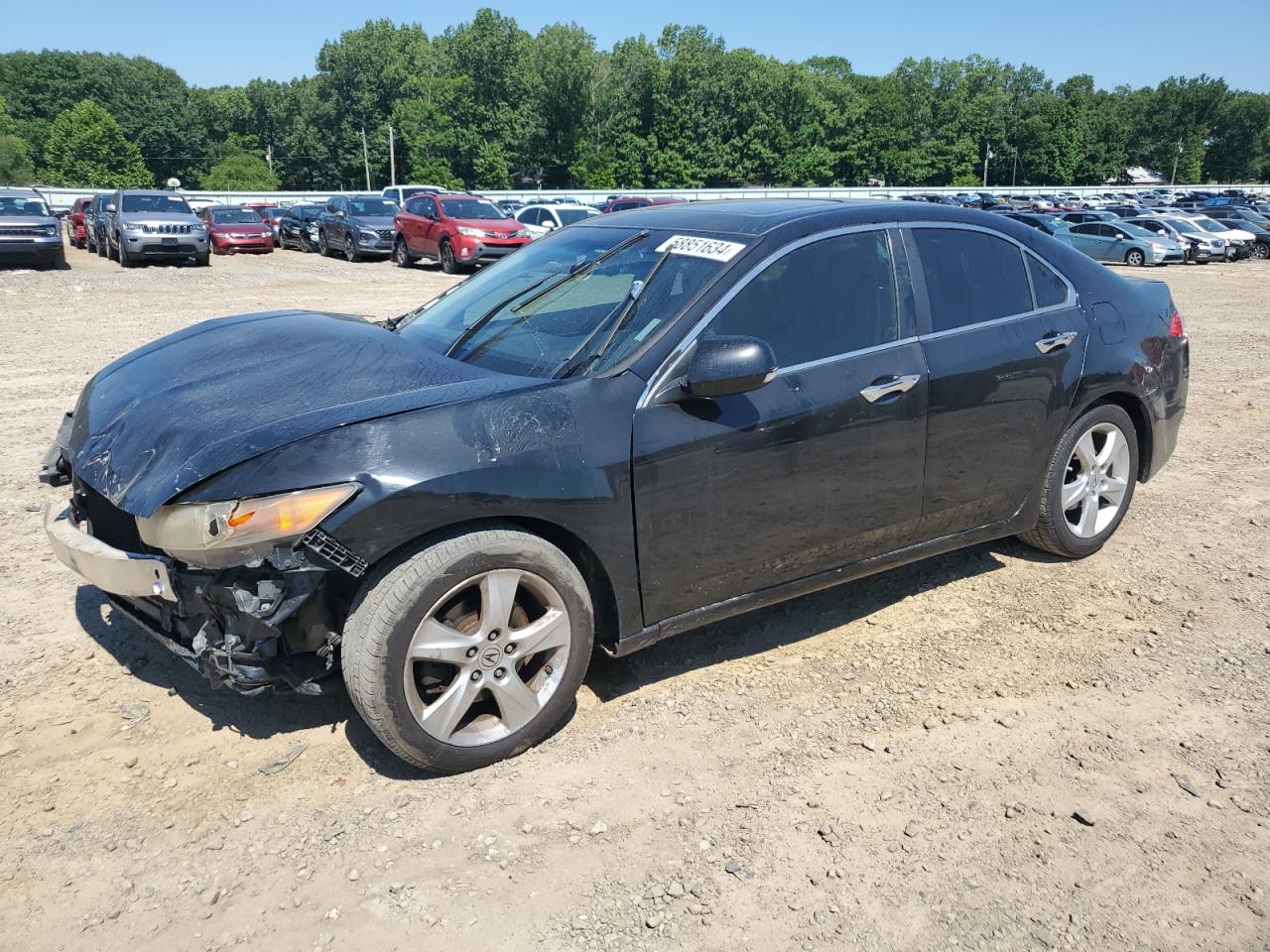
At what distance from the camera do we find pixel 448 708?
305 centimetres

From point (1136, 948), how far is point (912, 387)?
6.70 feet

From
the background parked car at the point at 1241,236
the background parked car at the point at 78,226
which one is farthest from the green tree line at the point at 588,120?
the background parked car at the point at 1241,236

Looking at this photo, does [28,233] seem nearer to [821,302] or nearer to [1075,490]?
[821,302]

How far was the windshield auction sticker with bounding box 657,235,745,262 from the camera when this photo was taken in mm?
3627

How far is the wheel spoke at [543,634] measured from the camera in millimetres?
3135

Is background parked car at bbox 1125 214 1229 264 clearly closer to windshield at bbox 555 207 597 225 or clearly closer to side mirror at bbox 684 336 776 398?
windshield at bbox 555 207 597 225

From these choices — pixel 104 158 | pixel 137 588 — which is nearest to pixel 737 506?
pixel 137 588

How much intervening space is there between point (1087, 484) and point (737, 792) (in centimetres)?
263

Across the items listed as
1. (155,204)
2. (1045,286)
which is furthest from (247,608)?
(155,204)

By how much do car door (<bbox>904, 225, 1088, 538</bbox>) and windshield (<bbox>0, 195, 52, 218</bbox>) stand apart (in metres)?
22.6

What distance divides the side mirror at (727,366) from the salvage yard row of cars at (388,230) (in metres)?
14.5

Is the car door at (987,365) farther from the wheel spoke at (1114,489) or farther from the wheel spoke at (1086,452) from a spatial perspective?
the wheel spoke at (1114,489)

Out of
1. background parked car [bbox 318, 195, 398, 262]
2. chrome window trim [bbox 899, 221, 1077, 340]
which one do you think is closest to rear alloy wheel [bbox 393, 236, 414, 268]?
background parked car [bbox 318, 195, 398, 262]

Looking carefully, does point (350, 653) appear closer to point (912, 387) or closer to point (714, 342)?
point (714, 342)
